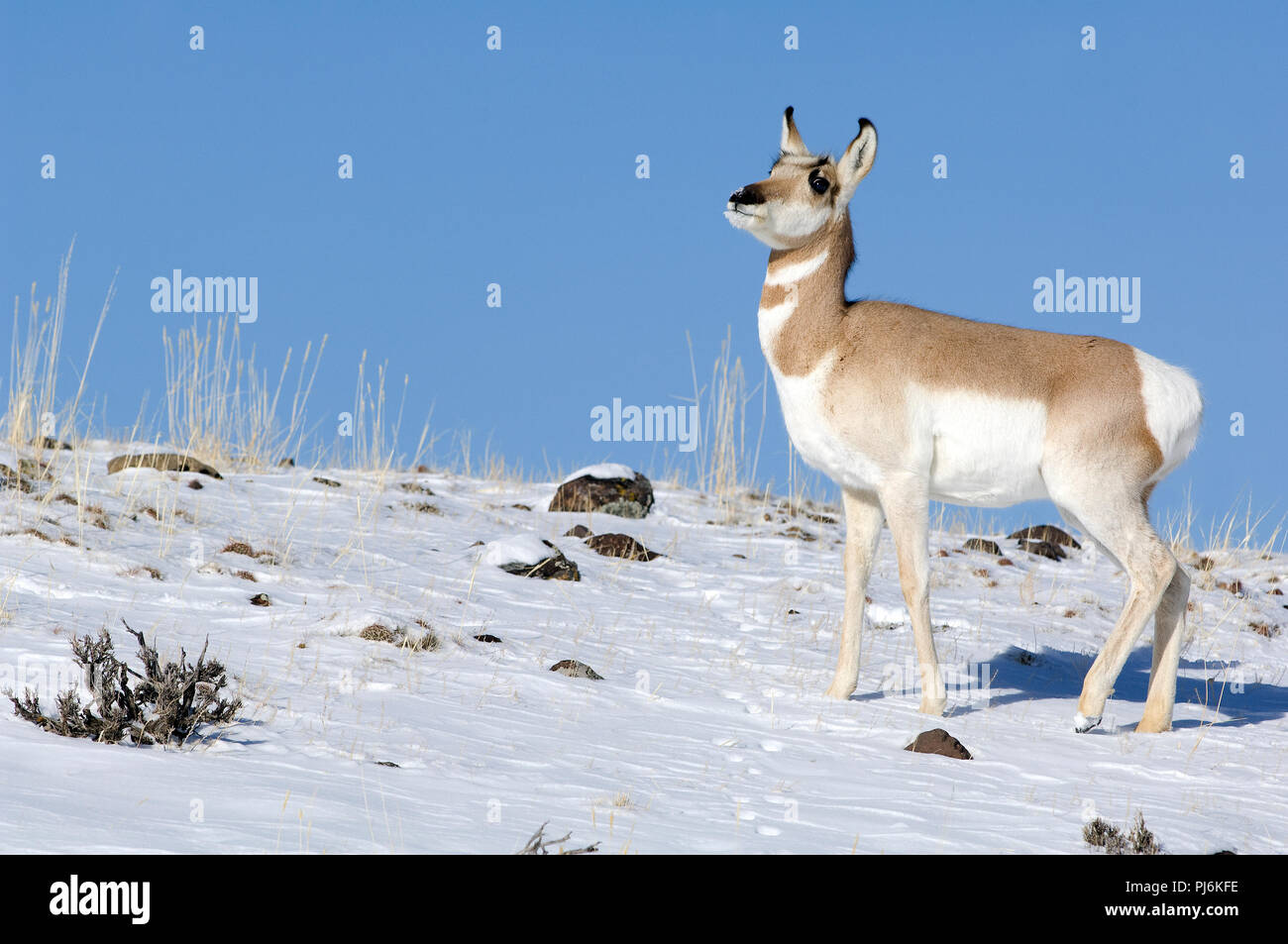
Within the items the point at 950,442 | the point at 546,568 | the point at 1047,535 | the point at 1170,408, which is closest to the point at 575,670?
the point at 950,442

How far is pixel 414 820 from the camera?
4.11m

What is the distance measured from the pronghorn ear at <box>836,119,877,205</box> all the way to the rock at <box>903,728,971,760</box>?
332cm

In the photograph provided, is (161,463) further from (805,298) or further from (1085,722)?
(1085,722)

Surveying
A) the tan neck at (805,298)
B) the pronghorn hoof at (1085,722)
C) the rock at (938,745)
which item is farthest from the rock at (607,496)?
the rock at (938,745)

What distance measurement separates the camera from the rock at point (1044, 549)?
570 inches

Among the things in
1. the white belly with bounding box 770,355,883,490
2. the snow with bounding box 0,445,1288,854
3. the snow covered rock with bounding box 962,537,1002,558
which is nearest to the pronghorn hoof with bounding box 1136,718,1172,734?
the snow with bounding box 0,445,1288,854

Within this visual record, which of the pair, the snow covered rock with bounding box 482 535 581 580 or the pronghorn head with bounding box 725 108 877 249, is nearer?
the pronghorn head with bounding box 725 108 877 249

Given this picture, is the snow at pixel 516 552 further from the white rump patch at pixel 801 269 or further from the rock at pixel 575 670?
the white rump patch at pixel 801 269

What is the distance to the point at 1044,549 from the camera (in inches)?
574

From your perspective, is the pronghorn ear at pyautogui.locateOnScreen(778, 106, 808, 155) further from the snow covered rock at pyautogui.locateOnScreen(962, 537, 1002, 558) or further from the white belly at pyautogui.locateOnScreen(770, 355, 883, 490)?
the snow covered rock at pyautogui.locateOnScreen(962, 537, 1002, 558)

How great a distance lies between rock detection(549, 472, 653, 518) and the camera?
13.9 metres

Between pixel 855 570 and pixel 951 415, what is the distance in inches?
46.4

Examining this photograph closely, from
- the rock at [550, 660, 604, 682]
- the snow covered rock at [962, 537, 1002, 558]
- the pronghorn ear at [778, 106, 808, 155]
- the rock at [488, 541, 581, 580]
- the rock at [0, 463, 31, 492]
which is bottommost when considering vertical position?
the rock at [550, 660, 604, 682]
